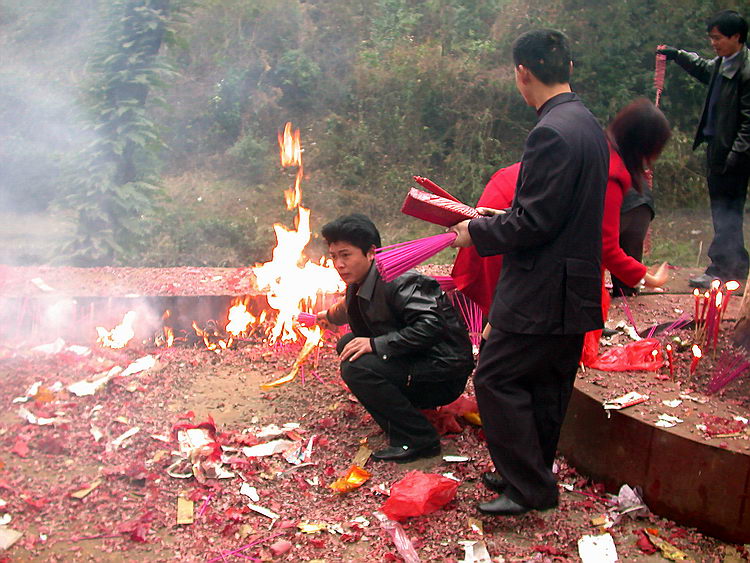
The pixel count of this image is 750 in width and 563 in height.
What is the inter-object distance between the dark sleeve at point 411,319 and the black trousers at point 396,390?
0.39 feet

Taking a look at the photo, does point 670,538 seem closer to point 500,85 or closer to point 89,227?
point 89,227

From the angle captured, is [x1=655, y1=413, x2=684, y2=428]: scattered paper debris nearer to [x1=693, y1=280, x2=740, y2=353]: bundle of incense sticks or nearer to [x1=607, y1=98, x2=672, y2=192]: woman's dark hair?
[x1=693, y1=280, x2=740, y2=353]: bundle of incense sticks

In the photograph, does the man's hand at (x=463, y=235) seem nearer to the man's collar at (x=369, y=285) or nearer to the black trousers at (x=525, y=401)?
the black trousers at (x=525, y=401)

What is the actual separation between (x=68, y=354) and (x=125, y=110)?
441 cm

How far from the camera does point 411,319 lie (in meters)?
4.05

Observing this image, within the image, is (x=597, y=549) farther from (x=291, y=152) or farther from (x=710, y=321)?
(x=291, y=152)

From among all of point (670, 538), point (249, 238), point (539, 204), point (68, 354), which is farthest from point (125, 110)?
point (670, 538)

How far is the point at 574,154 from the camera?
3.02 m

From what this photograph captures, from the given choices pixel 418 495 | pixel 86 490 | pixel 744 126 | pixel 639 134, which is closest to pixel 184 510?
pixel 86 490

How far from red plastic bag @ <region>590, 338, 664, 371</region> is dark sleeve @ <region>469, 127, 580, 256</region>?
1420mm

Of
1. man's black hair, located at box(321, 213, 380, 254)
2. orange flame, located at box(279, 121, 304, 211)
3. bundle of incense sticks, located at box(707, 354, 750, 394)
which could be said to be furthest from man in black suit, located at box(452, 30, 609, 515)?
orange flame, located at box(279, 121, 304, 211)

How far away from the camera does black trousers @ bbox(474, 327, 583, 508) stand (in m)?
3.29

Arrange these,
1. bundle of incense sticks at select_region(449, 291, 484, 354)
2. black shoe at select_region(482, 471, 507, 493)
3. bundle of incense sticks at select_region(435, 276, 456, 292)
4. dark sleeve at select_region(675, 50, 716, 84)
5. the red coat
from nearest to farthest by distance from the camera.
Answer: black shoe at select_region(482, 471, 507, 493)
the red coat
bundle of incense sticks at select_region(435, 276, 456, 292)
bundle of incense sticks at select_region(449, 291, 484, 354)
dark sleeve at select_region(675, 50, 716, 84)

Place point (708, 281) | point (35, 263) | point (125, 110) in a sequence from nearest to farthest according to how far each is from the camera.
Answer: point (708, 281) → point (125, 110) → point (35, 263)
